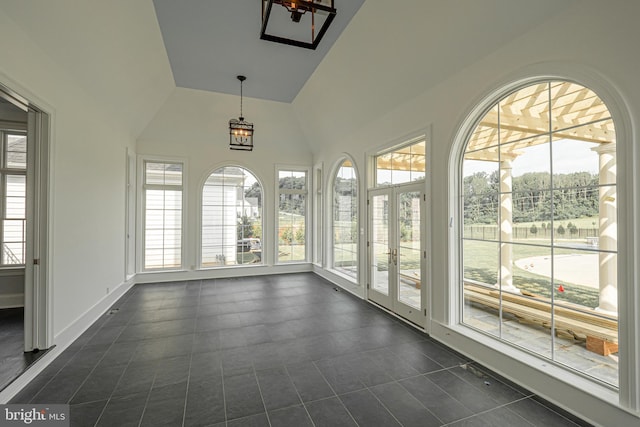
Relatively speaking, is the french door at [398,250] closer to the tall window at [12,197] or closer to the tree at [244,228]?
the tree at [244,228]

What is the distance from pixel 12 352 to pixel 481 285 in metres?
4.97

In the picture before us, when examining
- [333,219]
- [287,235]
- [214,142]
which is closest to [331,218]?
[333,219]

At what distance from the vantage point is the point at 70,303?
3406 millimetres

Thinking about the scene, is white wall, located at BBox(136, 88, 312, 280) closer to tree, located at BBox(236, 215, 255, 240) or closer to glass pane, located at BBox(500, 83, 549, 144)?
tree, located at BBox(236, 215, 255, 240)

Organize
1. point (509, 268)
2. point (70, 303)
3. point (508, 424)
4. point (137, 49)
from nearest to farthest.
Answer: point (508, 424)
point (509, 268)
point (70, 303)
point (137, 49)

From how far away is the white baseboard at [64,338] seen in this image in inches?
94.7

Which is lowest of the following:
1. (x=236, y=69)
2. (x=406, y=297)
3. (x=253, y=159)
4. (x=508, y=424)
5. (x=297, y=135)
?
(x=508, y=424)

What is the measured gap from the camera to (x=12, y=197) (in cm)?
429

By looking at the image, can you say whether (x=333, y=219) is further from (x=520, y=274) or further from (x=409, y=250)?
(x=520, y=274)

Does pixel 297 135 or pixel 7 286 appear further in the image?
pixel 297 135

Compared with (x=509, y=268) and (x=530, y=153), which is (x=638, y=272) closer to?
(x=509, y=268)

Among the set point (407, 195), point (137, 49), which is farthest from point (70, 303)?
point (407, 195)

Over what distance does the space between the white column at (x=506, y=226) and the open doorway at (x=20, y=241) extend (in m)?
4.60

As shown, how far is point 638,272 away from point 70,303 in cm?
532
